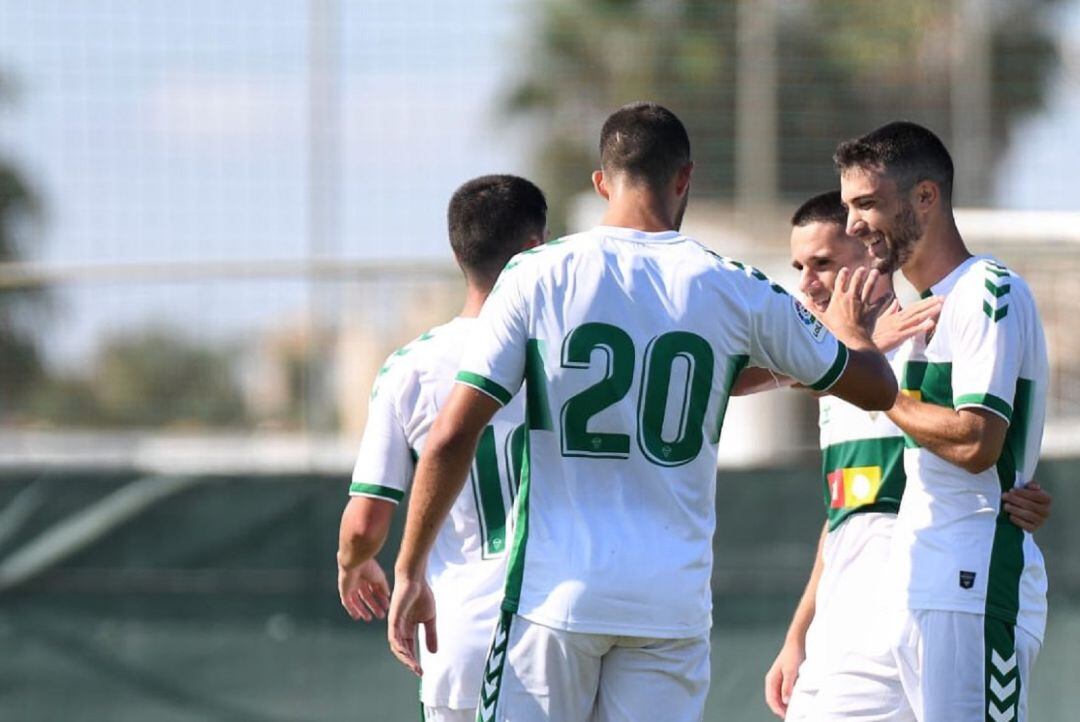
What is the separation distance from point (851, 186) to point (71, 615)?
5.00 m

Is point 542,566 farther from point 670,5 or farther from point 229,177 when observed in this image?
point 670,5

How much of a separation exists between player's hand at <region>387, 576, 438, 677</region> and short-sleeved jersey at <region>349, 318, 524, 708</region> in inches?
5.0

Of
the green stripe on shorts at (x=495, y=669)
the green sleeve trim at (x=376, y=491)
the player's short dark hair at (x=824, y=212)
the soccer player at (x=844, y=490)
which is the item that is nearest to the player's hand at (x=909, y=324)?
the soccer player at (x=844, y=490)

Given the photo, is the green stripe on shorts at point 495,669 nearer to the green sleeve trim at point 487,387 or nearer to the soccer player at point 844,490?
the green sleeve trim at point 487,387

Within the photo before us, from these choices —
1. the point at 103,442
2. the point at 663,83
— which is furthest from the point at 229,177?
the point at 663,83

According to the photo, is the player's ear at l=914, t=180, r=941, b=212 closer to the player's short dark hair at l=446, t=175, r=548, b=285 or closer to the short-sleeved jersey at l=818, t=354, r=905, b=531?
the short-sleeved jersey at l=818, t=354, r=905, b=531

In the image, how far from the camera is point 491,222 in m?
5.26

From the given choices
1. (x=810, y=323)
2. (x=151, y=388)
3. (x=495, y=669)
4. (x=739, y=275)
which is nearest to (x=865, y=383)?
(x=810, y=323)

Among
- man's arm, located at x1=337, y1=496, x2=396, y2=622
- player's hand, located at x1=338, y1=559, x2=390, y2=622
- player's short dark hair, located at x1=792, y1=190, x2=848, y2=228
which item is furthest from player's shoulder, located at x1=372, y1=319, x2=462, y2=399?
player's short dark hair, located at x1=792, y1=190, x2=848, y2=228

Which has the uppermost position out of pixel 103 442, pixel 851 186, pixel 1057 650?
pixel 851 186

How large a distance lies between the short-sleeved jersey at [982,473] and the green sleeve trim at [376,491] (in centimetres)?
143

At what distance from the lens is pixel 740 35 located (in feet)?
40.7

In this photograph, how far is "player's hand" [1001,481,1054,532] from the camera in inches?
186

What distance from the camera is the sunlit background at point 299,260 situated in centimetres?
839
